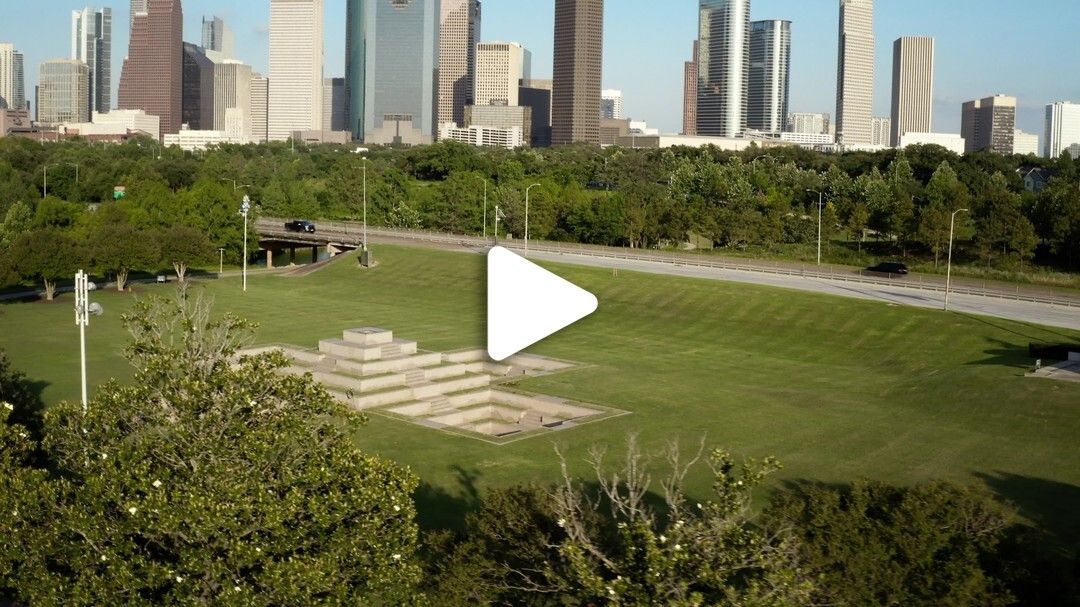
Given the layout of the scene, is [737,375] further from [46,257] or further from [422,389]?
[46,257]

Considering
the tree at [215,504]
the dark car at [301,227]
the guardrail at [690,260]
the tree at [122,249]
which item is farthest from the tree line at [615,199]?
the tree at [215,504]

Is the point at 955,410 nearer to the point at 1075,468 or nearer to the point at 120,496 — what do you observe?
the point at 1075,468

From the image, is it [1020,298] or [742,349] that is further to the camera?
[1020,298]

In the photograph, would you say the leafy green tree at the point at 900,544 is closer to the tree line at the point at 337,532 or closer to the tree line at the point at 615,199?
the tree line at the point at 337,532

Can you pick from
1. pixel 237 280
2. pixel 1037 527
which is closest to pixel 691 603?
pixel 1037 527

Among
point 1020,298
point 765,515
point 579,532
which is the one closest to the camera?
point 579,532

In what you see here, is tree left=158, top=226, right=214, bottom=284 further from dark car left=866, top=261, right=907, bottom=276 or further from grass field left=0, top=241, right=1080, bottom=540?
dark car left=866, top=261, right=907, bottom=276

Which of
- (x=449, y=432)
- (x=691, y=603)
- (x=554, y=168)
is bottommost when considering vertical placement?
(x=449, y=432)

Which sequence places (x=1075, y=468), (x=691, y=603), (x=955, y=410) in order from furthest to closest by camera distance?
(x=955, y=410) < (x=1075, y=468) < (x=691, y=603)
